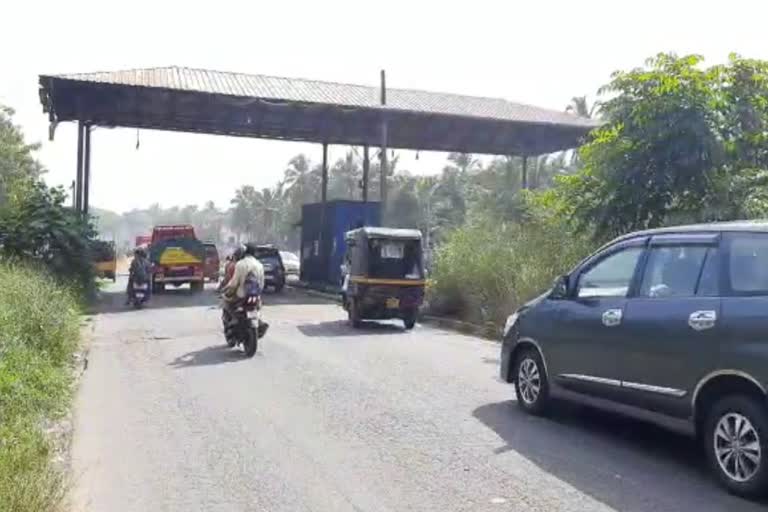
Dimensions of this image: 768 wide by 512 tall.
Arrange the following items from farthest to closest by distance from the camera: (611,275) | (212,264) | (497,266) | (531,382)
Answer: (212,264) → (497,266) → (531,382) → (611,275)

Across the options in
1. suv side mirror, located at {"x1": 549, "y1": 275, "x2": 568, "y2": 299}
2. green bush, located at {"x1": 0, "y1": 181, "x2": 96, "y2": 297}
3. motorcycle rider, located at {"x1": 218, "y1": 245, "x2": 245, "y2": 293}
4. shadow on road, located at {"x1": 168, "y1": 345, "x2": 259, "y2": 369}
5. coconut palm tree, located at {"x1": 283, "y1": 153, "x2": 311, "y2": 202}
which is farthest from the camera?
coconut palm tree, located at {"x1": 283, "y1": 153, "x2": 311, "y2": 202}

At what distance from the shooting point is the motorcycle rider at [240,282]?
41.8 feet

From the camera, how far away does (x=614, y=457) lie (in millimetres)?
6469

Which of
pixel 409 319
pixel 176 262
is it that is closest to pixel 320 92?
pixel 176 262

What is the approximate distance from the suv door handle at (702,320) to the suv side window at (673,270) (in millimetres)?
223

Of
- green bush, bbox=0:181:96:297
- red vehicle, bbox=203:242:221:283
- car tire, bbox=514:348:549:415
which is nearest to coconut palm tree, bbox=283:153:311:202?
red vehicle, bbox=203:242:221:283

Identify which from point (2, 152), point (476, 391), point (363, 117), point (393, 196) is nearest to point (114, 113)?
point (363, 117)

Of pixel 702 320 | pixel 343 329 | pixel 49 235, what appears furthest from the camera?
pixel 49 235

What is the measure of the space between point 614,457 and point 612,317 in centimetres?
112

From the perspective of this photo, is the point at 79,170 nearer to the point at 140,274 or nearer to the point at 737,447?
the point at 140,274

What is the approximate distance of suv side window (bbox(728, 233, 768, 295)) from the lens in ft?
18.2

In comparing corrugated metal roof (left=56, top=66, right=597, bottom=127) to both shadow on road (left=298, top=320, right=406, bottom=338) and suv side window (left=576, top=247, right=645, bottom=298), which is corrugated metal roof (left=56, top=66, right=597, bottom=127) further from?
suv side window (left=576, top=247, right=645, bottom=298)

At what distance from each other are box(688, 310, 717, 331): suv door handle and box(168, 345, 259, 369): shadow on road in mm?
7552

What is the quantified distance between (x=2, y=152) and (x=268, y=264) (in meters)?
18.9
